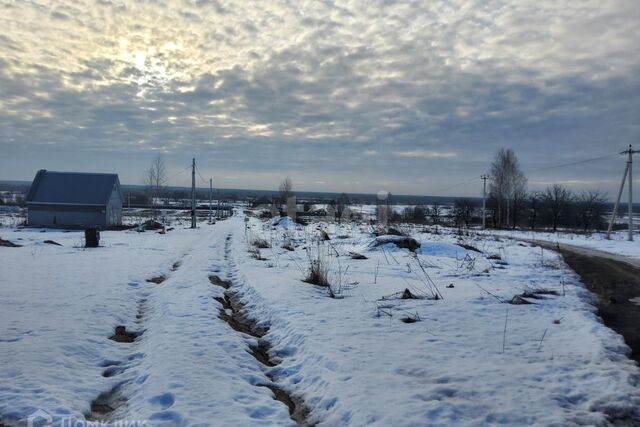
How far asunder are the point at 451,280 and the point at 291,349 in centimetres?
555

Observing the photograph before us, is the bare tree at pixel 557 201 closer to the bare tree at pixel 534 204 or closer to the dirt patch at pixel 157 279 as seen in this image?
the bare tree at pixel 534 204

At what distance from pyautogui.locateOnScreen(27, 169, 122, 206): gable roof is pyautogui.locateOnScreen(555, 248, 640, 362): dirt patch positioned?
41.5 meters

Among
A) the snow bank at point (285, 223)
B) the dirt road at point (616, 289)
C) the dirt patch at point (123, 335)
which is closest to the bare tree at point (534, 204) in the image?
the snow bank at point (285, 223)

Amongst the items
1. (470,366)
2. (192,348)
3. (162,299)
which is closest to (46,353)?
(192,348)

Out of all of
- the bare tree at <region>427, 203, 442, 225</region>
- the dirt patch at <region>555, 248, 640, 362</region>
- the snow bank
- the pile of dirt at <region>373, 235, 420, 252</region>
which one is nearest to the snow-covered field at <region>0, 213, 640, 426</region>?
the dirt patch at <region>555, 248, 640, 362</region>

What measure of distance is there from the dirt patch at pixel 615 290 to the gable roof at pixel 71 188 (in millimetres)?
41495

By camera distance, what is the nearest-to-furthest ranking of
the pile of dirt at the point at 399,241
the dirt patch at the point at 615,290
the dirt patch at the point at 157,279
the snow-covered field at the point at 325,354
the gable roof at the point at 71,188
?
the snow-covered field at the point at 325,354 < the dirt patch at the point at 615,290 < the dirt patch at the point at 157,279 < the pile of dirt at the point at 399,241 < the gable roof at the point at 71,188

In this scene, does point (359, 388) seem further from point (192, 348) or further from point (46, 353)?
point (46, 353)

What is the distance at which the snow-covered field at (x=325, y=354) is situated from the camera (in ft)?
12.9

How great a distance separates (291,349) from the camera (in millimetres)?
5922

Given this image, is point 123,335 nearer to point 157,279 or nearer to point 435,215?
point 157,279

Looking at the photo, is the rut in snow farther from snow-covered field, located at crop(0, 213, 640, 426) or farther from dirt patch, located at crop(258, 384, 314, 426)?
snow-covered field, located at crop(0, 213, 640, 426)

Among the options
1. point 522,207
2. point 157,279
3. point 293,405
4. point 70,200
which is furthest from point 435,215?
point 293,405

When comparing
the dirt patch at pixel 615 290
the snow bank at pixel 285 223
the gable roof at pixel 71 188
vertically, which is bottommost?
the dirt patch at pixel 615 290
